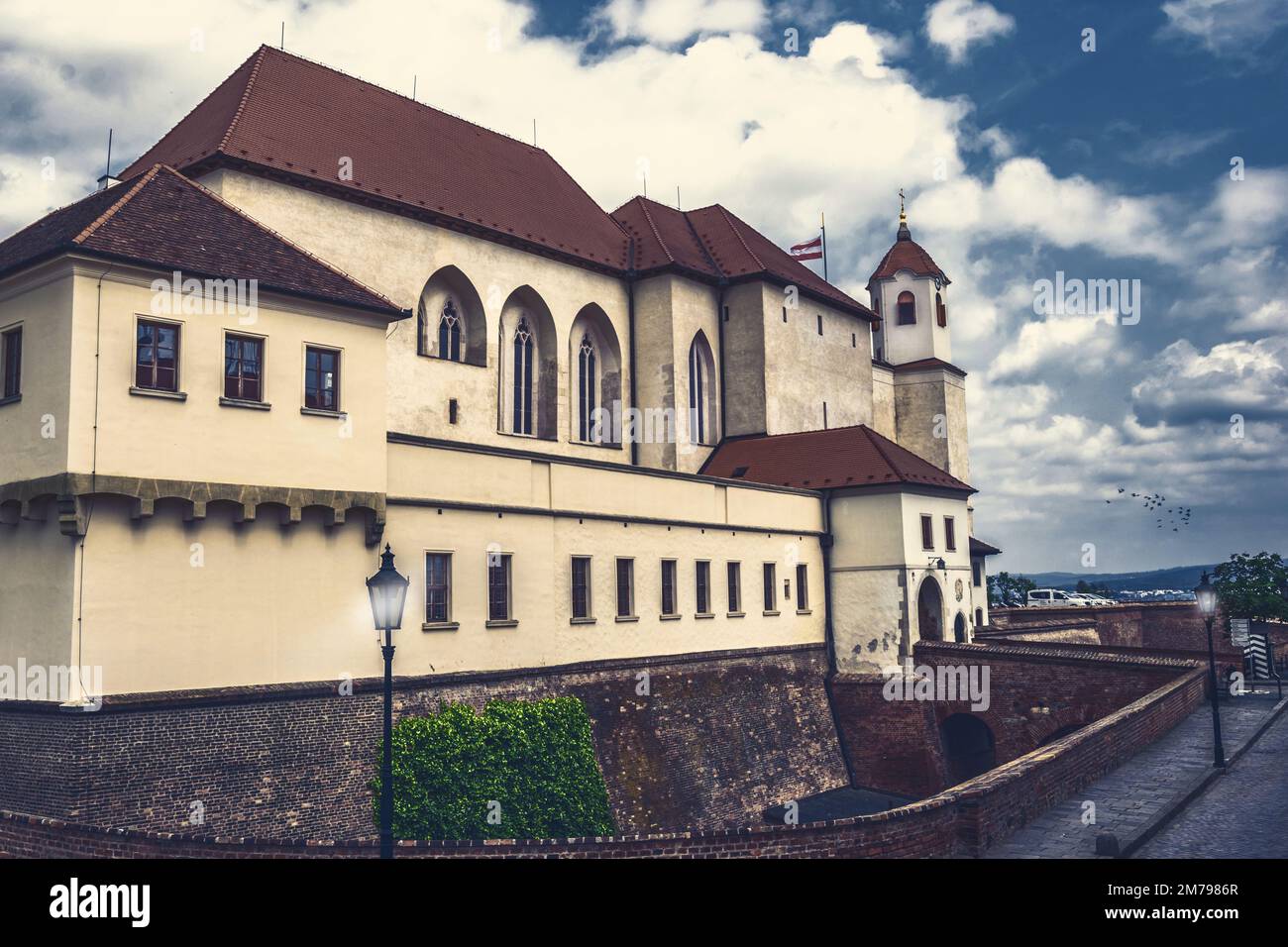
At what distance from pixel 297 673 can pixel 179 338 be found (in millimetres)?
6576

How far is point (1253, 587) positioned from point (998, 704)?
3796 cm

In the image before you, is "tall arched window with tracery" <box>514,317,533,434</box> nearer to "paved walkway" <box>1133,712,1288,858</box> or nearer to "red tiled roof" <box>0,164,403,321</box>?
"red tiled roof" <box>0,164,403,321</box>

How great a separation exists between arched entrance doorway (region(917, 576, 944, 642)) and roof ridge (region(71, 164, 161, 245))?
27558 millimetres

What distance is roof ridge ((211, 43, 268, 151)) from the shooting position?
28.3m

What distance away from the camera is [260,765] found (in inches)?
799

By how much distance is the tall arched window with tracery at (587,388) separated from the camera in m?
40.0

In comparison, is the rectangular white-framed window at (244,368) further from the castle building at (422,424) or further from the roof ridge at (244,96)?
the roof ridge at (244,96)

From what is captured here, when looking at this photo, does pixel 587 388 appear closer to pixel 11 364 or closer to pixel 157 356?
pixel 157 356

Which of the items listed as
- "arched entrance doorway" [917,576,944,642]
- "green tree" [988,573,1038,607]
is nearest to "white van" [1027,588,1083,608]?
"green tree" [988,573,1038,607]

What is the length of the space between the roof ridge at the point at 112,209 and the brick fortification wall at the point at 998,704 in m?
25.9

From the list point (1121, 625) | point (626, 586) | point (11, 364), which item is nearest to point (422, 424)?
point (626, 586)
